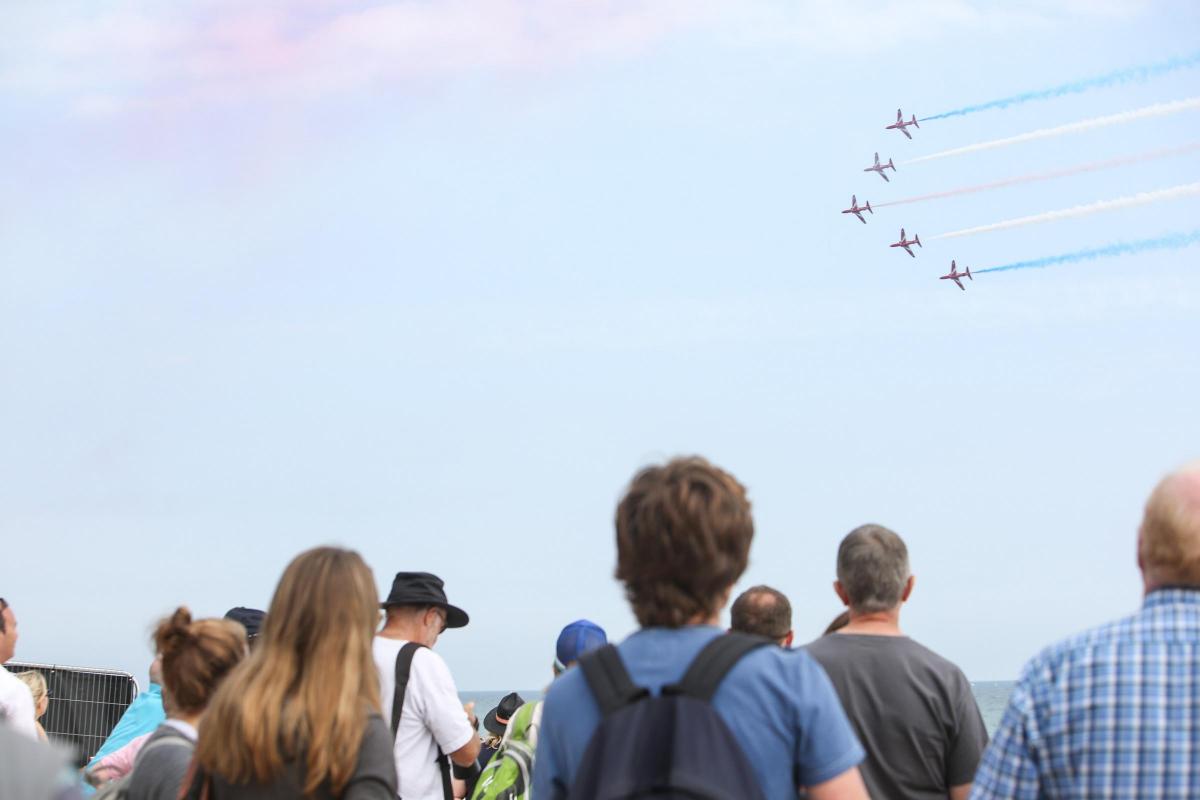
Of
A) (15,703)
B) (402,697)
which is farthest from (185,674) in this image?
(15,703)

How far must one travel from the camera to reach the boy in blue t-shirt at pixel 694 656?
3289 millimetres

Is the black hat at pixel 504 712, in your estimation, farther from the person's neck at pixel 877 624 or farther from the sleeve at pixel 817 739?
the sleeve at pixel 817 739

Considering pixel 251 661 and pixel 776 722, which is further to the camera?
pixel 251 661

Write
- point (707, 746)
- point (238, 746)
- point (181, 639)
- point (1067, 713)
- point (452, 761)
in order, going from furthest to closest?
point (452, 761) < point (181, 639) < point (238, 746) < point (1067, 713) < point (707, 746)

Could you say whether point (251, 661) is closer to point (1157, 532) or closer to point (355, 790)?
point (355, 790)

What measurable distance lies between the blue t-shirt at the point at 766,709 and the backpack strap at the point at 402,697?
2.98 meters

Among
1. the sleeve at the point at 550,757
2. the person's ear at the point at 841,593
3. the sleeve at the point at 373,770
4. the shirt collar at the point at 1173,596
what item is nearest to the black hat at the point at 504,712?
the person's ear at the point at 841,593

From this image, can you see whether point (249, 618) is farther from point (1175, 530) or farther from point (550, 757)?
point (1175, 530)

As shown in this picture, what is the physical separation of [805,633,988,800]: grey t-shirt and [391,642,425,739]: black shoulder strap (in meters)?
2.06

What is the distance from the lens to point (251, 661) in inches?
161

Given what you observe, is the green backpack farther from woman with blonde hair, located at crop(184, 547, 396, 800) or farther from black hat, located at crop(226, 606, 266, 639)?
woman with blonde hair, located at crop(184, 547, 396, 800)

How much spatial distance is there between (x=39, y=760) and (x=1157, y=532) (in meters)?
2.71

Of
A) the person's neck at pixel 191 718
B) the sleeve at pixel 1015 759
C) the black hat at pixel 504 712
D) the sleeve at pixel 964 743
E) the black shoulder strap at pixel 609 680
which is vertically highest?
the black shoulder strap at pixel 609 680

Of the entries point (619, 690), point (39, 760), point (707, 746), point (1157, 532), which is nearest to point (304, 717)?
point (619, 690)
